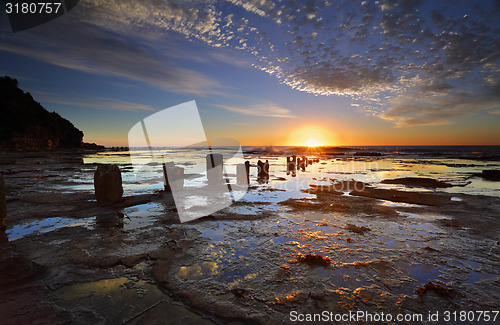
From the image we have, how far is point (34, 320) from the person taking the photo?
97.2 inches

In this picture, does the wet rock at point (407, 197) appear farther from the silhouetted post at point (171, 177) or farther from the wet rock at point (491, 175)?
the wet rock at point (491, 175)

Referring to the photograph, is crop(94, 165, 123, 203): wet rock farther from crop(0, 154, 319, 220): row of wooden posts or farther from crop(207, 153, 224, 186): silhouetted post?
crop(207, 153, 224, 186): silhouetted post

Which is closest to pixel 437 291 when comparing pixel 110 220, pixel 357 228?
pixel 357 228

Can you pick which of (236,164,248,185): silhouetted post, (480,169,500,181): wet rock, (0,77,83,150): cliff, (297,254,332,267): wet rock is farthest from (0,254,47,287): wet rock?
(0,77,83,150): cliff

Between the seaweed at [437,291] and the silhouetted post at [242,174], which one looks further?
the silhouetted post at [242,174]

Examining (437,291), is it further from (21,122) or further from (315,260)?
(21,122)

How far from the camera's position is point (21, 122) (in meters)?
53.9

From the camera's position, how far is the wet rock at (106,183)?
8.33 m

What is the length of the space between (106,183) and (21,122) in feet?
228

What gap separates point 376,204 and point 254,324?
25.7 feet

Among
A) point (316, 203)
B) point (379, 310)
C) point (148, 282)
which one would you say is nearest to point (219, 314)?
point (148, 282)

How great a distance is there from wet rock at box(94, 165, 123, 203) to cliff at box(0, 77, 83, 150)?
6565 centimetres

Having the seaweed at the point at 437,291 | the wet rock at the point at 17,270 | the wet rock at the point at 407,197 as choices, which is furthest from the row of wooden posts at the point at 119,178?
the seaweed at the point at 437,291

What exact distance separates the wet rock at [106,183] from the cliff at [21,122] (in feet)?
215
